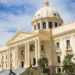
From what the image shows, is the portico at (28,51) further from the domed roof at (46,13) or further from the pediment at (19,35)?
the domed roof at (46,13)

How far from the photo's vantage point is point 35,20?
4153 cm

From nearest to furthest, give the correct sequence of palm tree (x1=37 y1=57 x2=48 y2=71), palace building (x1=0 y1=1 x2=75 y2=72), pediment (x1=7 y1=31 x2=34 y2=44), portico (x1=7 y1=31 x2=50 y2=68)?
palm tree (x1=37 y1=57 x2=48 y2=71) → palace building (x1=0 y1=1 x2=75 y2=72) → portico (x1=7 y1=31 x2=50 y2=68) → pediment (x1=7 y1=31 x2=34 y2=44)

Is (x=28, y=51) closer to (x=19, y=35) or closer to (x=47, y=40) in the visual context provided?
(x=47, y=40)

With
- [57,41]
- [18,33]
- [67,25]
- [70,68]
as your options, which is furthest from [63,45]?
[18,33]

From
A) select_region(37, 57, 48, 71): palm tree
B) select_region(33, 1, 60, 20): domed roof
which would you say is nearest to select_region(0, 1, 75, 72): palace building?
select_region(33, 1, 60, 20): domed roof

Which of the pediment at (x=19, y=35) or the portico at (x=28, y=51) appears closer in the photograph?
the portico at (x=28, y=51)

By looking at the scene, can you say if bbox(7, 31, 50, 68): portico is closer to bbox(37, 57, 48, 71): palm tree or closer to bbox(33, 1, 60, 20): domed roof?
bbox(37, 57, 48, 71): palm tree

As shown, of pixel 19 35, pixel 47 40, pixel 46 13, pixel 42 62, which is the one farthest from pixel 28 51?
pixel 46 13

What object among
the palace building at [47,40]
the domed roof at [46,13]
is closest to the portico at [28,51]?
the palace building at [47,40]

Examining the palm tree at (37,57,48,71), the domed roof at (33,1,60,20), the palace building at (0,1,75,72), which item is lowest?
the palm tree at (37,57,48,71)

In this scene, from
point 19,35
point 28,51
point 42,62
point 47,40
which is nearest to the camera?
point 42,62

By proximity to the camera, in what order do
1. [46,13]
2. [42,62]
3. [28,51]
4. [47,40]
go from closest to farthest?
[42,62]
[47,40]
[28,51]
[46,13]

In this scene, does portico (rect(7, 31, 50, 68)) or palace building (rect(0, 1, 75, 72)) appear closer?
palace building (rect(0, 1, 75, 72))

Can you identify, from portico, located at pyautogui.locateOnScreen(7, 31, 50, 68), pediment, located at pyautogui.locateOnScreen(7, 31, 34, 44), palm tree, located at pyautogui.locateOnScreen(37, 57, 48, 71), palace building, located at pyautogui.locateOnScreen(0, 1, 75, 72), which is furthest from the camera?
pediment, located at pyautogui.locateOnScreen(7, 31, 34, 44)
